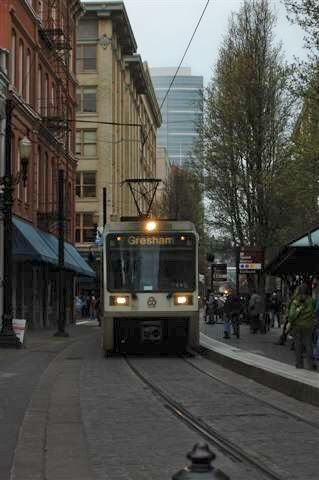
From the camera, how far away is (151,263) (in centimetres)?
1923

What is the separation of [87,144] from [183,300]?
48.6 metres

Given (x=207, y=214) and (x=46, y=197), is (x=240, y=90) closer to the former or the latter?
(x=207, y=214)

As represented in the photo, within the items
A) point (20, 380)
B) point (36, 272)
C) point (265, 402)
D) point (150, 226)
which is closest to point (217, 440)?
point (265, 402)

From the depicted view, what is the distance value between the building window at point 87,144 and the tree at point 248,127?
32.4m

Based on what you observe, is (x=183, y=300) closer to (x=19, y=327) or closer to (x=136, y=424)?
(x=19, y=327)

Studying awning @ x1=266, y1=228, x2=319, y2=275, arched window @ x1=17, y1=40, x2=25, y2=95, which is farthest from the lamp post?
arched window @ x1=17, y1=40, x2=25, y2=95

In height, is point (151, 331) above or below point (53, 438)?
above

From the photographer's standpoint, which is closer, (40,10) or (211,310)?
(40,10)

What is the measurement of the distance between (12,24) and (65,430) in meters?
25.4

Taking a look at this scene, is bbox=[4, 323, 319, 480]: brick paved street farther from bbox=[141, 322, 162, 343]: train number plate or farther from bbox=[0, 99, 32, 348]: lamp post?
bbox=[0, 99, 32, 348]: lamp post

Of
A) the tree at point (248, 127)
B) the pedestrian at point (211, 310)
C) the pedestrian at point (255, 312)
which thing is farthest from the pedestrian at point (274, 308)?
the pedestrian at point (255, 312)

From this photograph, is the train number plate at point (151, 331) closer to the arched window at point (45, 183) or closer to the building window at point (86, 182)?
the arched window at point (45, 183)

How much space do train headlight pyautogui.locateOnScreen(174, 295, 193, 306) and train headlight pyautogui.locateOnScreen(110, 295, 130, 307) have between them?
1.18m

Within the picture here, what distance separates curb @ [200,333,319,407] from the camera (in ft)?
38.4
